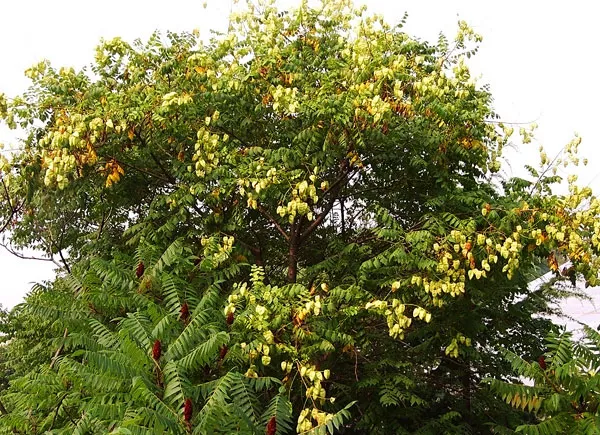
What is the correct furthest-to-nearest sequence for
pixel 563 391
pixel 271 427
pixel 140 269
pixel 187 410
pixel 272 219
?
pixel 272 219, pixel 140 269, pixel 563 391, pixel 271 427, pixel 187 410

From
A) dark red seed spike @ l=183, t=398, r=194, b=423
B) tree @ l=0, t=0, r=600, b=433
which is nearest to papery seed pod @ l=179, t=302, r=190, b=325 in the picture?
tree @ l=0, t=0, r=600, b=433

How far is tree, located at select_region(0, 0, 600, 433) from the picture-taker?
212 inches

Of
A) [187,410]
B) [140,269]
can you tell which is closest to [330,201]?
[140,269]

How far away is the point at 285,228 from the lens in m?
7.99

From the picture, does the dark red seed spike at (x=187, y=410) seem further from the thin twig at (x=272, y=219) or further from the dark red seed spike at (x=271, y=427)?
the thin twig at (x=272, y=219)

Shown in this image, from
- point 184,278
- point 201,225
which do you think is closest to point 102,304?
point 184,278

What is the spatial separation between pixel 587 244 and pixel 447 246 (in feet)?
4.60

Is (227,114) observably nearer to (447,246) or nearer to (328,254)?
(328,254)

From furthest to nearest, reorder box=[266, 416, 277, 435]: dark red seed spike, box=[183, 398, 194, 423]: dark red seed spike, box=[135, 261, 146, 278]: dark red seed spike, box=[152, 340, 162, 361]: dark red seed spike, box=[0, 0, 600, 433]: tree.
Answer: box=[135, 261, 146, 278]: dark red seed spike, box=[0, 0, 600, 433]: tree, box=[152, 340, 162, 361]: dark red seed spike, box=[266, 416, 277, 435]: dark red seed spike, box=[183, 398, 194, 423]: dark red seed spike

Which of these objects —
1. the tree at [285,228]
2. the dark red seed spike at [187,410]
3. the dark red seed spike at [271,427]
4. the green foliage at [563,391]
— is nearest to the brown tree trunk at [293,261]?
the tree at [285,228]

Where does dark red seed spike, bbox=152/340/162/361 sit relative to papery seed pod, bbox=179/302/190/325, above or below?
below

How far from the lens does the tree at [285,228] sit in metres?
5.38

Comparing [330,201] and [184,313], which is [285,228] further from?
[184,313]

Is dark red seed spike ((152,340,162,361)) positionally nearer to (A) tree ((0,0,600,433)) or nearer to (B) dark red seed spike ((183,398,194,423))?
(A) tree ((0,0,600,433))
